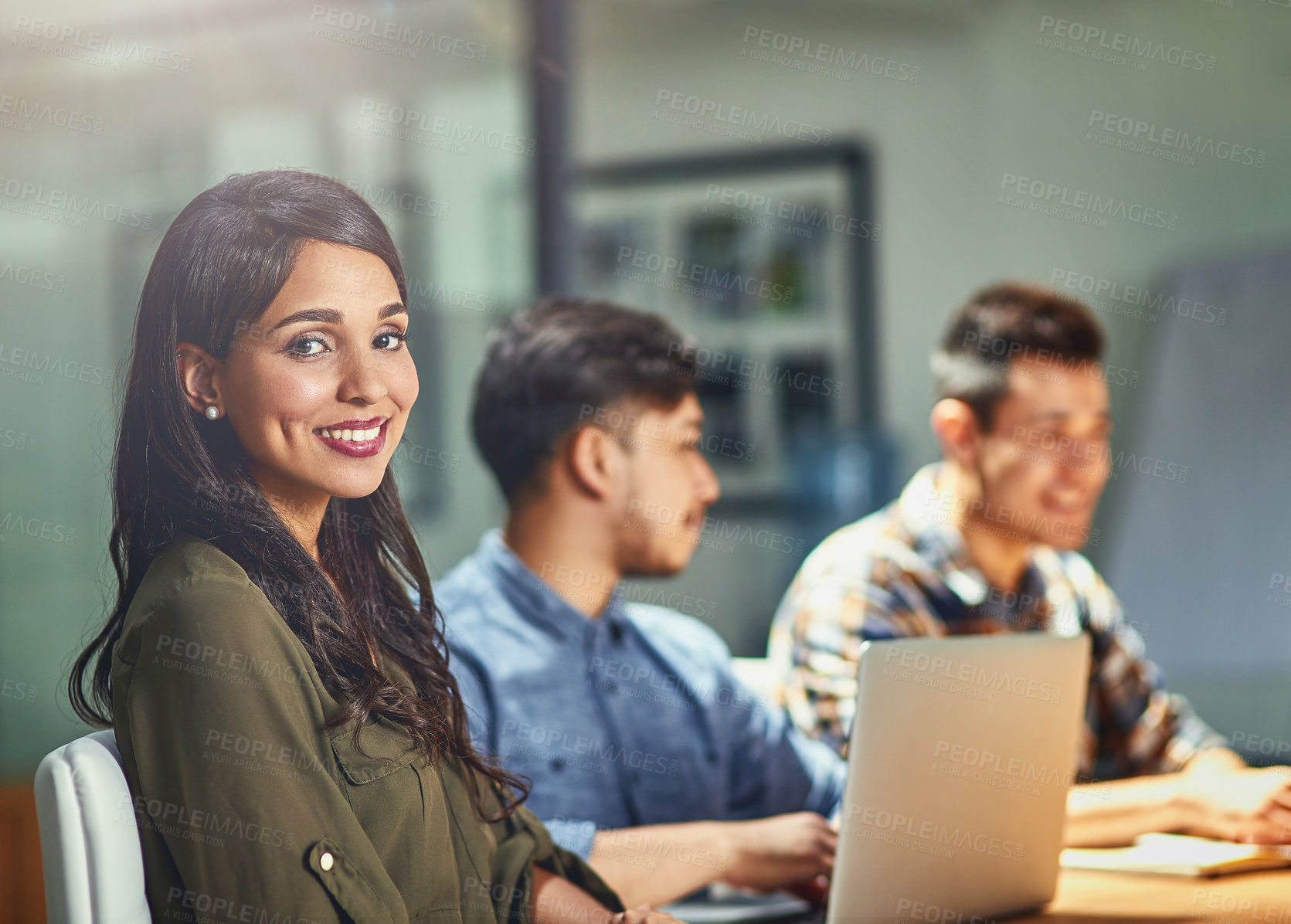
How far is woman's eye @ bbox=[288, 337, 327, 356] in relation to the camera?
31.4 inches

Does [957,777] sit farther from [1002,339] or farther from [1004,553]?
[1002,339]

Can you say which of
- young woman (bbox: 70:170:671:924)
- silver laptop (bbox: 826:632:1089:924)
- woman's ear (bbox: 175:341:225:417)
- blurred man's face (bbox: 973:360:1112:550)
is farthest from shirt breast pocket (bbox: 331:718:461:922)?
blurred man's face (bbox: 973:360:1112:550)

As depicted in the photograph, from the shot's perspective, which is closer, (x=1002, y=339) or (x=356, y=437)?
(x=356, y=437)

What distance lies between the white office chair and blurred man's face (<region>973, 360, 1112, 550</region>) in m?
1.30

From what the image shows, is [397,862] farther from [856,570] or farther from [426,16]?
[426,16]

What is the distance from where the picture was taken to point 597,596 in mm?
1278

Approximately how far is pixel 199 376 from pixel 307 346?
3.0 inches

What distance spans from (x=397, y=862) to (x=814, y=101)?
3154 millimetres

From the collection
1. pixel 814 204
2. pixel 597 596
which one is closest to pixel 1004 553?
pixel 597 596

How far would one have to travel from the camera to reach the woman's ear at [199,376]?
79 centimetres

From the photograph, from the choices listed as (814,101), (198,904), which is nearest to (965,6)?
(814,101)

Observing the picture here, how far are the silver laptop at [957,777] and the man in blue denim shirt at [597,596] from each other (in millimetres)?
166

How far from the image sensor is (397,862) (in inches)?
31.5

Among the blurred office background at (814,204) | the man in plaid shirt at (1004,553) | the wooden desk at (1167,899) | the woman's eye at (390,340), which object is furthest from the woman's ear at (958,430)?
the woman's eye at (390,340)
